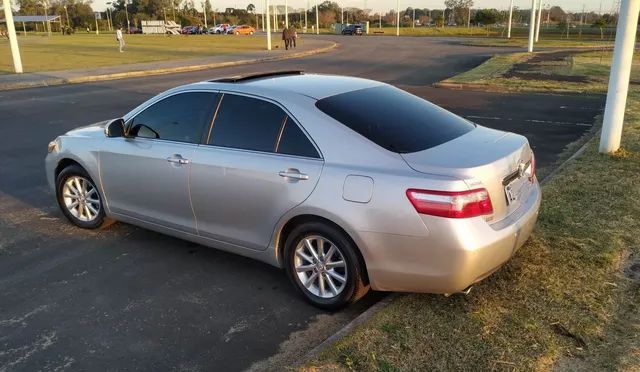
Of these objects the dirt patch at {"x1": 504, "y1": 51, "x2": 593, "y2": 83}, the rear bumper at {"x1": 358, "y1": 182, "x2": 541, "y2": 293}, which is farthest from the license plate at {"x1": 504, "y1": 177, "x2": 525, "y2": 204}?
the dirt patch at {"x1": 504, "y1": 51, "x2": 593, "y2": 83}

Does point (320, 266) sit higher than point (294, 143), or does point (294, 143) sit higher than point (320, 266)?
point (294, 143)

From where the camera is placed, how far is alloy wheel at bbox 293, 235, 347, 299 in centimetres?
385

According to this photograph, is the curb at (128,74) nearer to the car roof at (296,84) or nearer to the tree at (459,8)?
the car roof at (296,84)

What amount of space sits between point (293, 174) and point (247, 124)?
28.0 inches

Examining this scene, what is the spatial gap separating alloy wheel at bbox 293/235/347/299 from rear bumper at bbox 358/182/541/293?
0.27 metres

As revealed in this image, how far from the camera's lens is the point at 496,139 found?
13.7ft

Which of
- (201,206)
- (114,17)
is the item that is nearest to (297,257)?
(201,206)

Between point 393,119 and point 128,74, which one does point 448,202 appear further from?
point 128,74

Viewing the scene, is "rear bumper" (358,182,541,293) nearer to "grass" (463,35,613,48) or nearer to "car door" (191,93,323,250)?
"car door" (191,93,323,250)

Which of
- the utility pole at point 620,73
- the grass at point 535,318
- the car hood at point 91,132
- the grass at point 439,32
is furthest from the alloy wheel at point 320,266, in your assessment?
the grass at point 439,32

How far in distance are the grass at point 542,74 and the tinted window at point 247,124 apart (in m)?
14.1

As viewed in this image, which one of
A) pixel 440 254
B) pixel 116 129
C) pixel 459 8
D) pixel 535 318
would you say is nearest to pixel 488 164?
pixel 440 254

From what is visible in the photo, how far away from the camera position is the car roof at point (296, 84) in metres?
4.33

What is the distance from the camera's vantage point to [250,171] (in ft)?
13.5
